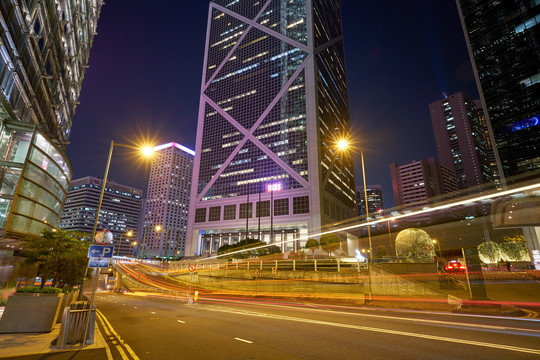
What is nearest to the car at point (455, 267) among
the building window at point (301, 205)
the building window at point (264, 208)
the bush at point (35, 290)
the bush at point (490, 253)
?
the bush at point (35, 290)

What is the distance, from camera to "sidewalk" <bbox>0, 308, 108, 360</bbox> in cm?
811

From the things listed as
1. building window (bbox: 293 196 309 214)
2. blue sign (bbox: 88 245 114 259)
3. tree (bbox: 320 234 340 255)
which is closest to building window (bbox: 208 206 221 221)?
building window (bbox: 293 196 309 214)

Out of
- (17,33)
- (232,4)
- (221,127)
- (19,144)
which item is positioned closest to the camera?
(19,144)

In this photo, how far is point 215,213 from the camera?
337 feet

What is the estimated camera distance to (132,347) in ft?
30.3

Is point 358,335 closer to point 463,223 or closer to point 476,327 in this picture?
point 476,327

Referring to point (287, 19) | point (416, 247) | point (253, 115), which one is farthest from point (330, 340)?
point (287, 19)

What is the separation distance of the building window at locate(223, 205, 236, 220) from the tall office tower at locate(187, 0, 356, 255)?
1.15 ft

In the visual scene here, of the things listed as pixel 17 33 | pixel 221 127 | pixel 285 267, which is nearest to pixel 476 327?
pixel 285 267

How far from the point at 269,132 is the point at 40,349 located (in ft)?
315

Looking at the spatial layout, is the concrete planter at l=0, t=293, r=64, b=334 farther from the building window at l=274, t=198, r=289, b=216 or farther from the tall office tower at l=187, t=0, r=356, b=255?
the building window at l=274, t=198, r=289, b=216

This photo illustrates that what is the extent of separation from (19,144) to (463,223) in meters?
125

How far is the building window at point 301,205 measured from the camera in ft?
291

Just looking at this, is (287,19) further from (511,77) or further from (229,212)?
(511,77)
